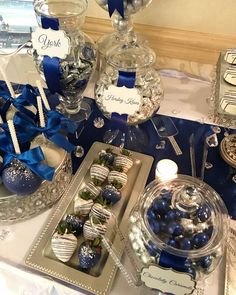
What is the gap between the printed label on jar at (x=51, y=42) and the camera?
74 centimetres

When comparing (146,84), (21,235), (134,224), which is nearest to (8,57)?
(146,84)

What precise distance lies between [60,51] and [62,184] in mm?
275

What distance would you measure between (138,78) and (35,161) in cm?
30

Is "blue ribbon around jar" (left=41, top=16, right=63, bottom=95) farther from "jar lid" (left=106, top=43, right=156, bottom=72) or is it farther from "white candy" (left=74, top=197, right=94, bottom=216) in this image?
"white candy" (left=74, top=197, right=94, bottom=216)

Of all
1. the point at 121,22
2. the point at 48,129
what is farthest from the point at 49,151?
the point at 121,22

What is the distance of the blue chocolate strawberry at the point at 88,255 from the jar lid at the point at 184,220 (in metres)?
0.11

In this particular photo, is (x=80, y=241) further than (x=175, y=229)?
Yes

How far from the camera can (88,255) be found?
571mm

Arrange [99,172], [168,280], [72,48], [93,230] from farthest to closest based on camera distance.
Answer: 1. [72,48]
2. [99,172]
3. [93,230]
4. [168,280]

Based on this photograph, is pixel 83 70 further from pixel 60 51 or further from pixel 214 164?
pixel 214 164

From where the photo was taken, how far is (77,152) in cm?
80

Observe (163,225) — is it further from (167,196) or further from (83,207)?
(83,207)

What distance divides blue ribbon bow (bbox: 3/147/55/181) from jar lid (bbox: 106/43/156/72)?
0.25 meters

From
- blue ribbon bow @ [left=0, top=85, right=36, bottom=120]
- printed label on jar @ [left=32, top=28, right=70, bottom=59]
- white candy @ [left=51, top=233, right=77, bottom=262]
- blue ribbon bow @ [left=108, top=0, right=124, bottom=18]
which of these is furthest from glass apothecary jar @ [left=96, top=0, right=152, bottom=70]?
white candy @ [left=51, top=233, right=77, bottom=262]
